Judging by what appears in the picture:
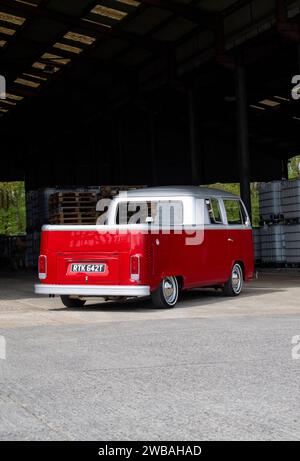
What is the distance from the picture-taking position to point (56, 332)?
1012 cm

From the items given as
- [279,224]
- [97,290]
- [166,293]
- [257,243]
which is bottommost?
[166,293]

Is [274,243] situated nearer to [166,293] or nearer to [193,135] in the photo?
[193,135]

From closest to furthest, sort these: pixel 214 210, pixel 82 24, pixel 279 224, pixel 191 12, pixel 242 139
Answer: pixel 214 210 → pixel 279 224 → pixel 191 12 → pixel 242 139 → pixel 82 24

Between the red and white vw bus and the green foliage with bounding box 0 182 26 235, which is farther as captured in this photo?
the green foliage with bounding box 0 182 26 235

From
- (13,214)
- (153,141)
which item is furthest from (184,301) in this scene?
(13,214)

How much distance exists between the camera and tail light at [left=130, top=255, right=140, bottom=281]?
12.1 meters

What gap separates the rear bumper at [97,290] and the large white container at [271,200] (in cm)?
1190

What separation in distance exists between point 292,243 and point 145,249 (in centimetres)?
1116

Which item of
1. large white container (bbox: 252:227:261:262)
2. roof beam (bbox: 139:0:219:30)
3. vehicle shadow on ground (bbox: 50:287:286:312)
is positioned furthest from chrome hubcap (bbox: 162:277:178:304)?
roof beam (bbox: 139:0:219:30)

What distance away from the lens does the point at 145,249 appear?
12125 mm

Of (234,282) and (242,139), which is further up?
(242,139)

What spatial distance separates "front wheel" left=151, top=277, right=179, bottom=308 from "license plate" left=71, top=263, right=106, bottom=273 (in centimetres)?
95

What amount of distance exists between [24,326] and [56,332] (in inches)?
39.2

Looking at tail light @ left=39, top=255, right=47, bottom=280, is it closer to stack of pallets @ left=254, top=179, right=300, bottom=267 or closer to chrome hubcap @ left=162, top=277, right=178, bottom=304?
chrome hubcap @ left=162, top=277, right=178, bottom=304
